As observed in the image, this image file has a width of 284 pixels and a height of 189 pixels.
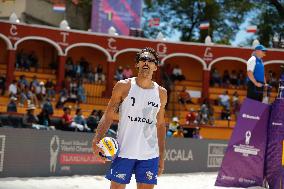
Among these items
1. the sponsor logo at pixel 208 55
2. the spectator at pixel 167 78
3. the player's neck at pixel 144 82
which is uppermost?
the sponsor logo at pixel 208 55

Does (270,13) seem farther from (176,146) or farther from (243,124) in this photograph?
(243,124)

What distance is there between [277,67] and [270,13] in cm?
1005

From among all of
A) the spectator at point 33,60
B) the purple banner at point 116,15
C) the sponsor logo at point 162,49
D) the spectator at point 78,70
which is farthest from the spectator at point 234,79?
the spectator at point 33,60

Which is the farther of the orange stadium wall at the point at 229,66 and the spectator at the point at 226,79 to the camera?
the orange stadium wall at the point at 229,66

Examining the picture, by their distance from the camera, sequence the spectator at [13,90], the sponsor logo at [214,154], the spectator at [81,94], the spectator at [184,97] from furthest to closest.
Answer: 1. the spectator at [184,97]
2. the spectator at [81,94]
3. the spectator at [13,90]
4. the sponsor logo at [214,154]

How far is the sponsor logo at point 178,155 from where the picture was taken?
1276 cm

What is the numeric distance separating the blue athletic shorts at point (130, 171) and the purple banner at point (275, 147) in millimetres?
4762

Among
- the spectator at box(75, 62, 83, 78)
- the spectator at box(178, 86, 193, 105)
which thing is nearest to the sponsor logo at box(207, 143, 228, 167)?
the spectator at box(178, 86, 193, 105)

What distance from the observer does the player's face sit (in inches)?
190

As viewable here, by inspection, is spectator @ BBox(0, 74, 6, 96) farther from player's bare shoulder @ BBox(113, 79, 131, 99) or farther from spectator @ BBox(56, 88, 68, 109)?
player's bare shoulder @ BBox(113, 79, 131, 99)

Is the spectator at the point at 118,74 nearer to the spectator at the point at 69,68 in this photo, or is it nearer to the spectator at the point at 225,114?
the spectator at the point at 69,68

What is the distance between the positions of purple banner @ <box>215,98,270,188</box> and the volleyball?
209 inches

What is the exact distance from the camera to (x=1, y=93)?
2052 cm

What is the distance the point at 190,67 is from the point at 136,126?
924 inches
